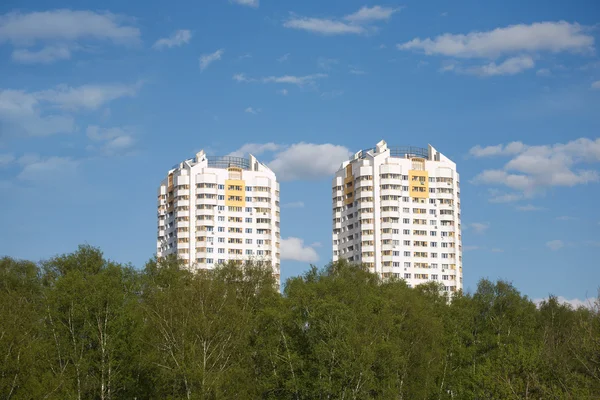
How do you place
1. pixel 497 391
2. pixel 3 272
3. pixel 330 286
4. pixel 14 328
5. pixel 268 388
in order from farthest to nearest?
pixel 3 272 → pixel 330 286 → pixel 268 388 → pixel 14 328 → pixel 497 391

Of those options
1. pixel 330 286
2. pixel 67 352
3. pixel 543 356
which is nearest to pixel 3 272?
pixel 67 352

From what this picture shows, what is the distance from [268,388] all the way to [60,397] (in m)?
19.5

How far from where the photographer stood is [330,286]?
96.9m

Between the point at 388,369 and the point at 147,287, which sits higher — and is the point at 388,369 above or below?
below

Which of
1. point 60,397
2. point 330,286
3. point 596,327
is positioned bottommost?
point 60,397

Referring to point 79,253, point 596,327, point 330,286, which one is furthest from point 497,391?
point 79,253

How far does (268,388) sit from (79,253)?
146 feet

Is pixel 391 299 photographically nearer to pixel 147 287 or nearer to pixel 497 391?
pixel 147 287

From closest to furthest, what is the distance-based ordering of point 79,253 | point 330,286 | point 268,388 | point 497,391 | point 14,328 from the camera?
point 497,391 < point 14,328 < point 268,388 < point 330,286 < point 79,253

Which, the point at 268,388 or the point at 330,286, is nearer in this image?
the point at 268,388

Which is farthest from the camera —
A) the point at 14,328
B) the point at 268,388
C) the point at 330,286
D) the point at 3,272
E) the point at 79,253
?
the point at 3,272

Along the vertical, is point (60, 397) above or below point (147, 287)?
below

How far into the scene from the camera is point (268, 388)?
84.3m

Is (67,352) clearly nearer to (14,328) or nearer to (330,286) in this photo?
(14,328)
